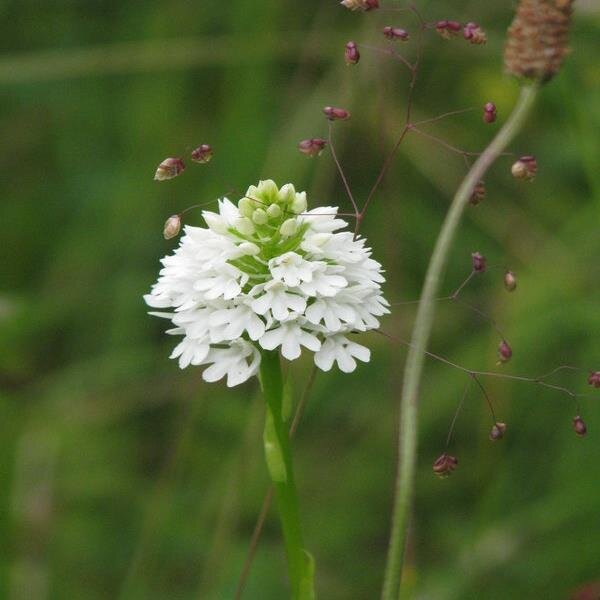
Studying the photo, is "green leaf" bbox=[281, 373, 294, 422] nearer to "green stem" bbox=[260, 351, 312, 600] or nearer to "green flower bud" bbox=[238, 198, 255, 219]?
"green stem" bbox=[260, 351, 312, 600]

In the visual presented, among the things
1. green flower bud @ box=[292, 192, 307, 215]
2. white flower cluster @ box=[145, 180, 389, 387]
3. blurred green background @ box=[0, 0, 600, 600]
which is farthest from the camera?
blurred green background @ box=[0, 0, 600, 600]

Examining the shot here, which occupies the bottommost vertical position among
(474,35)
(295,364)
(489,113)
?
(295,364)

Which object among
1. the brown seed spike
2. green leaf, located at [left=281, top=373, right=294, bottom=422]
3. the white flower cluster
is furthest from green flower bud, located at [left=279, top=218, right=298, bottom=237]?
the brown seed spike

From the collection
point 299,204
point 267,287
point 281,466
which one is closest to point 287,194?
point 299,204

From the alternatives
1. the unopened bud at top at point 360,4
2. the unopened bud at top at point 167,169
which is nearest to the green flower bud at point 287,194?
the unopened bud at top at point 167,169

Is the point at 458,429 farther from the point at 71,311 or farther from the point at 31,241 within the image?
the point at 31,241

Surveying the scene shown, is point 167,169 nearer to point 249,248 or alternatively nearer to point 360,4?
point 249,248
